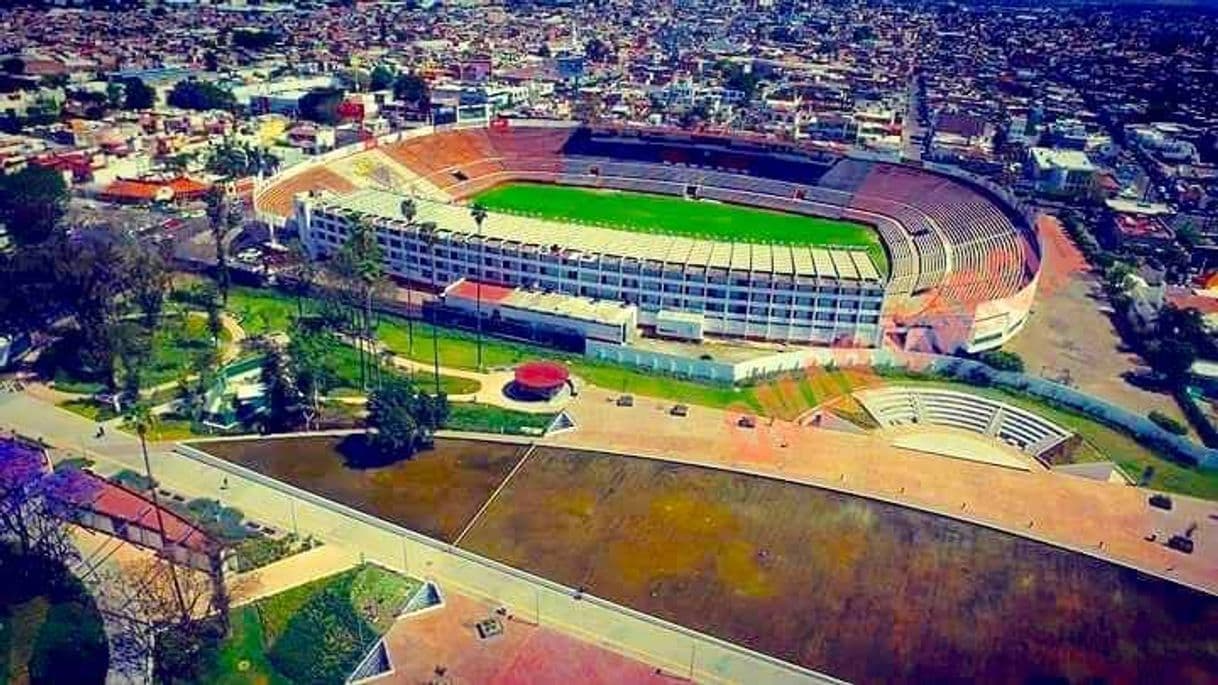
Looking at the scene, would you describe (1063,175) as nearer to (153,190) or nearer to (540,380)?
(540,380)

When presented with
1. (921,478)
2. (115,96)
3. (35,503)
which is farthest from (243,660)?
(115,96)

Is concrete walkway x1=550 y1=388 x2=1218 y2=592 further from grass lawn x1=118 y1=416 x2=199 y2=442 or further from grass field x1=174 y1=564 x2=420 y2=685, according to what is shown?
grass lawn x1=118 y1=416 x2=199 y2=442

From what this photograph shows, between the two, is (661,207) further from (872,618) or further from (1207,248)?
(872,618)

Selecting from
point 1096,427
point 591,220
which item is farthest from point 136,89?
point 1096,427

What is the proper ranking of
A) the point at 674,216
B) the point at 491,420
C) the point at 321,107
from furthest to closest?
the point at 321,107, the point at 674,216, the point at 491,420

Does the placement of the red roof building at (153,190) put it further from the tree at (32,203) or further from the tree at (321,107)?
the tree at (321,107)

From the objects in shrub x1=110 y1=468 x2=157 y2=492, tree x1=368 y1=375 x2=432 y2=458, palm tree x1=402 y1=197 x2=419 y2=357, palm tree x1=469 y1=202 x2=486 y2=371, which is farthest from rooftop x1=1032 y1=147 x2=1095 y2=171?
shrub x1=110 y1=468 x2=157 y2=492
